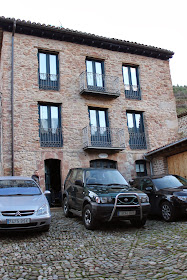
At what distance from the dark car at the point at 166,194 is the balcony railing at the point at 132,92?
8.00 metres

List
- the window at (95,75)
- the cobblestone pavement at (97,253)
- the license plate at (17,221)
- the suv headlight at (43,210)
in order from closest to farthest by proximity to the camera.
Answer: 1. the cobblestone pavement at (97,253)
2. the license plate at (17,221)
3. the suv headlight at (43,210)
4. the window at (95,75)

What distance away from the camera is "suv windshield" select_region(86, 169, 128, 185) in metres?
8.21

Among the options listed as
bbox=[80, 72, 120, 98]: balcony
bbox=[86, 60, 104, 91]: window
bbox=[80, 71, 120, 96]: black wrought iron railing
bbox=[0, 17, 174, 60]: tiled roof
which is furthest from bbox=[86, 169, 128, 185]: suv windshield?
bbox=[0, 17, 174, 60]: tiled roof

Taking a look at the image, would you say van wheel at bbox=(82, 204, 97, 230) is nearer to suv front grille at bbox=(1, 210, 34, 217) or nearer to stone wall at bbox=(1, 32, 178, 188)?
suv front grille at bbox=(1, 210, 34, 217)

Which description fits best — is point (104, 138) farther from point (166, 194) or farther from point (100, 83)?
point (166, 194)

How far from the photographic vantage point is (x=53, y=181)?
14.1 m

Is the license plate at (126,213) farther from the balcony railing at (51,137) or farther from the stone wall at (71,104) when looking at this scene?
the balcony railing at (51,137)

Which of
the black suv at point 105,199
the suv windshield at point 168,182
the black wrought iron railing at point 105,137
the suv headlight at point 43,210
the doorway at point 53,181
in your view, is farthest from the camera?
the black wrought iron railing at point 105,137

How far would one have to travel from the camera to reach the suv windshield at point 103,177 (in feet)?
26.9

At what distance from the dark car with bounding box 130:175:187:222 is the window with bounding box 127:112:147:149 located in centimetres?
619

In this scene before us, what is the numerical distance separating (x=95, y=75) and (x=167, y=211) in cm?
1021

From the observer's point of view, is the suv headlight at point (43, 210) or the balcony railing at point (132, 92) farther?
the balcony railing at point (132, 92)

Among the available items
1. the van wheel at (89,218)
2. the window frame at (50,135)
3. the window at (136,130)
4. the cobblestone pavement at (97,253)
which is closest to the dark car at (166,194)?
the cobblestone pavement at (97,253)

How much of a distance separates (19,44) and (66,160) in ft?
23.0
